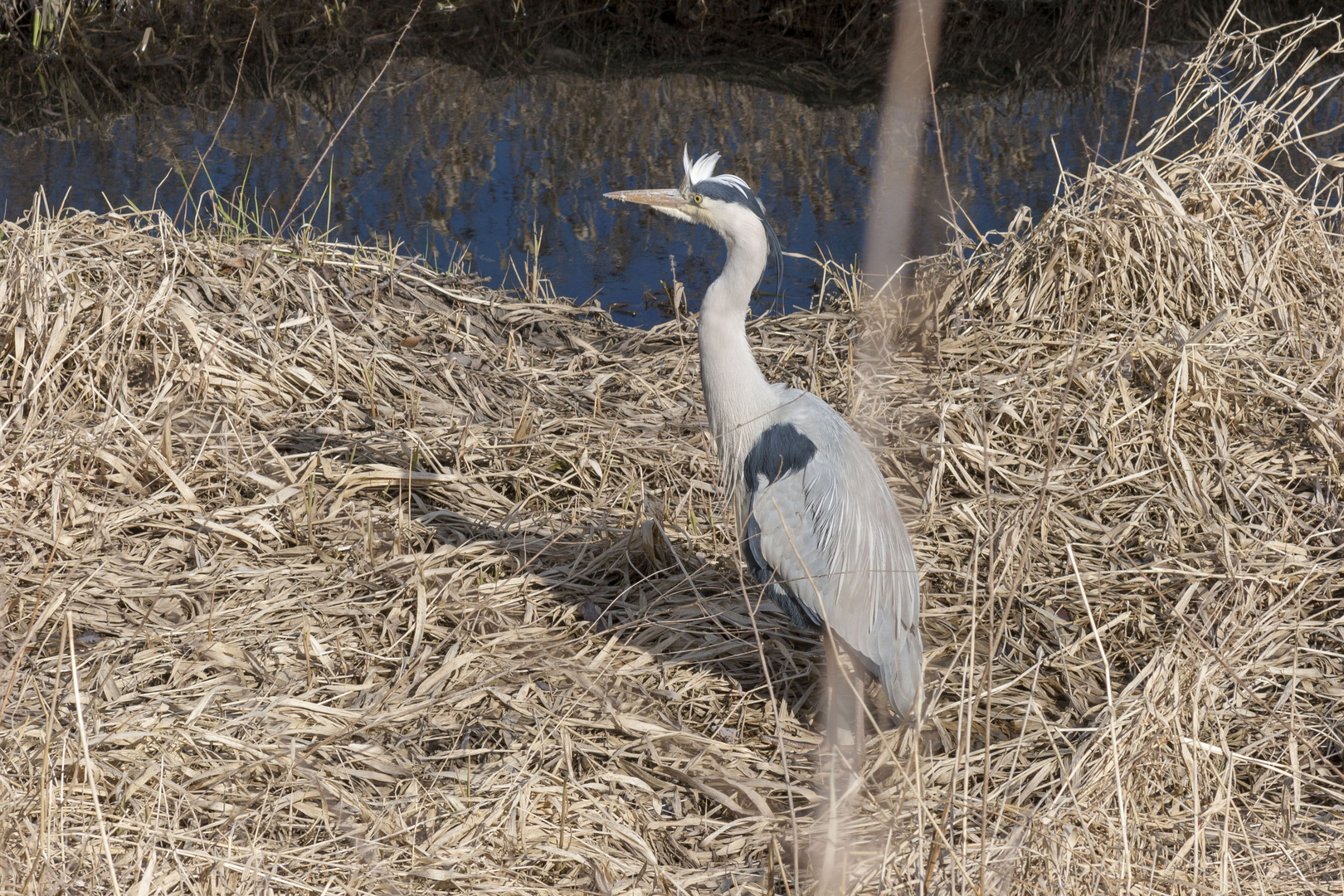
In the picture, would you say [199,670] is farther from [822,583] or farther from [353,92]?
[353,92]

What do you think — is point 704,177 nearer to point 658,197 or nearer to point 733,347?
point 658,197

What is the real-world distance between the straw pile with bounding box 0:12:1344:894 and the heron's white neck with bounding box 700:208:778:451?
1.72 feet

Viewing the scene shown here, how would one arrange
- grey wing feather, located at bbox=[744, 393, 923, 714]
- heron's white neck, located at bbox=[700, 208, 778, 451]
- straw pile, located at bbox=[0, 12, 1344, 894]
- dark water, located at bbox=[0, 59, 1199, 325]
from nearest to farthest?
straw pile, located at bbox=[0, 12, 1344, 894] < grey wing feather, located at bbox=[744, 393, 923, 714] < heron's white neck, located at bbox=[700, 208, 778, 451] < dark water, located at bbox=[0, 59, 1199, 325]

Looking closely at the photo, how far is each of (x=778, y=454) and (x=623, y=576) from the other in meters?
0.77

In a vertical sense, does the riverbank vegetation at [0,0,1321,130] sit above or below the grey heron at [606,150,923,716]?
above

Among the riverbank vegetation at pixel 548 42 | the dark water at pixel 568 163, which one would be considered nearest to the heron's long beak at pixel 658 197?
the dark water at pixel 568 163

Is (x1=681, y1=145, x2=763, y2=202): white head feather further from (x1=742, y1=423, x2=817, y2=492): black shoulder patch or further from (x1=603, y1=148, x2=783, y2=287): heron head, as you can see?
(x1=742, y1=423, x2=817, y2=492): black shoulder patch

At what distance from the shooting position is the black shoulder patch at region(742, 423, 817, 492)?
9.89 ft

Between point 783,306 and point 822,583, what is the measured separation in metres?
2.70

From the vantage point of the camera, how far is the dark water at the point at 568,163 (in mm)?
6477

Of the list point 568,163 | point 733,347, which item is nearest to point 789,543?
point 733,347

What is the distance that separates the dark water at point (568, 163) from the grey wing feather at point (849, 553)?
2723mm

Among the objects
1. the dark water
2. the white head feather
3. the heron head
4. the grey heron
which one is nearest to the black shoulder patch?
the grey heron

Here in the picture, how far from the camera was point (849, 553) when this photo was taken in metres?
2.99
